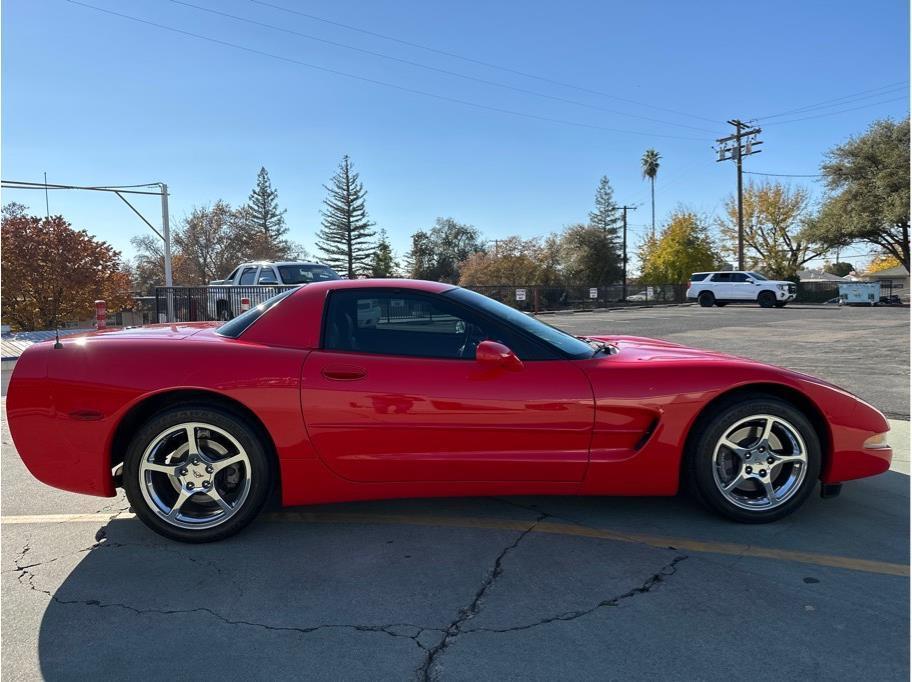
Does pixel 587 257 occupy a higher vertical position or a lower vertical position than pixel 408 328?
higher

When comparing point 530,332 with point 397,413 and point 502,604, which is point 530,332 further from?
point 502,604

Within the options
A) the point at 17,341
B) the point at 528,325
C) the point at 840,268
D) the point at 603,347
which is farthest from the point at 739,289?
the point at 840,268

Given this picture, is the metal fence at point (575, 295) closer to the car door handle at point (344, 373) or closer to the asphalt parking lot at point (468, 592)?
the asphalt parking lot at point (468, 592)

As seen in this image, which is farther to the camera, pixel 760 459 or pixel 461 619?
pixel 760 459

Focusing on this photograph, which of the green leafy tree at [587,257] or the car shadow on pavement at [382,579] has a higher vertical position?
the green leafy tree at [587,257]

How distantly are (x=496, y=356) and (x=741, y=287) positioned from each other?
32.3m

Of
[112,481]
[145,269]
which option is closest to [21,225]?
[112,481]

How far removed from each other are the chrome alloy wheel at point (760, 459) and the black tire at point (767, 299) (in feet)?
101

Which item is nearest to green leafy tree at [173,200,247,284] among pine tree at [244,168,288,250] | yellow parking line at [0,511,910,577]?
pine tree at [244,168,288,250]

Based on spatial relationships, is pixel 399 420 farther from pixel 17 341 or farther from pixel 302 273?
pixel 17 341

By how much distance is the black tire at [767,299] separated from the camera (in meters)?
30.7

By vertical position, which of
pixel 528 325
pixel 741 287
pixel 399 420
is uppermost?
pixel 741 287

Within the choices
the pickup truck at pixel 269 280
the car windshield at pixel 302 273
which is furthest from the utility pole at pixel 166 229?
the car windshield at pixel 302 273

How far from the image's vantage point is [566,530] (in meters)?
3.34
